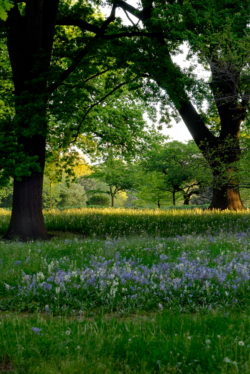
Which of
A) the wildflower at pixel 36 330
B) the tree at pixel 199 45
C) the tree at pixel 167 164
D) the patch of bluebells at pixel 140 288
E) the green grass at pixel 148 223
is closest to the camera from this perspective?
the wildflower at pixel 36 330

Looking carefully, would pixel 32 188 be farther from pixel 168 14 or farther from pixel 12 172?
pixel 168 14

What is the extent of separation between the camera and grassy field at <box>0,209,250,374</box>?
264cm

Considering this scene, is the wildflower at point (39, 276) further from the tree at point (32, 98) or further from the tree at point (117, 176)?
the tree at point (117, 176)

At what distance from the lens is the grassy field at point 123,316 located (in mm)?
2637

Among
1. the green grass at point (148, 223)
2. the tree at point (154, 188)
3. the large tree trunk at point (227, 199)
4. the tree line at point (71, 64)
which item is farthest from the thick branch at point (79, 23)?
the tree at point (154, 188)

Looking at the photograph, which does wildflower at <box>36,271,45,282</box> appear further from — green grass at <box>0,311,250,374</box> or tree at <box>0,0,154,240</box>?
tree at <box>0,0,154,240</box>

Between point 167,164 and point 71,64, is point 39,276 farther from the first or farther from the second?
point 167,164

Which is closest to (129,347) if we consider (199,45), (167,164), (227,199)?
(199,45)

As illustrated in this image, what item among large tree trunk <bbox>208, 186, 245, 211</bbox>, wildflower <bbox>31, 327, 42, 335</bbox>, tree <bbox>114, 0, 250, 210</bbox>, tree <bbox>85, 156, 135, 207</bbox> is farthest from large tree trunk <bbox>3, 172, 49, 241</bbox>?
tree <bbox>85, 156, 135, 207</bbox>

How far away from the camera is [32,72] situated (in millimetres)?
10320

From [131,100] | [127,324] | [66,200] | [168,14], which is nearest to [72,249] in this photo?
[127,324]

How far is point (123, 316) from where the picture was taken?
3859 millimetres

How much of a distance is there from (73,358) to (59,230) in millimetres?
10571

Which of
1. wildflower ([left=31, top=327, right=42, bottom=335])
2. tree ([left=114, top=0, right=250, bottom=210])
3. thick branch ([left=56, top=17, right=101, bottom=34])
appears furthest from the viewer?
thick branch ([left=56, top=17, right=101, bottom=34])
